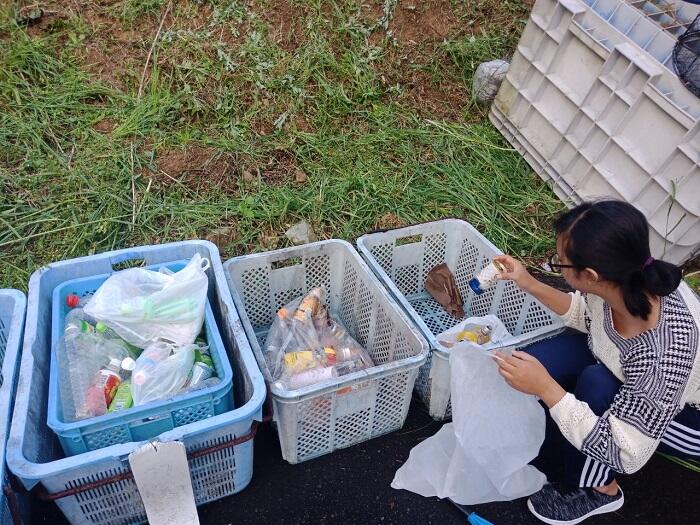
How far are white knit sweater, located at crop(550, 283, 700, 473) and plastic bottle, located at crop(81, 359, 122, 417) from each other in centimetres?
139

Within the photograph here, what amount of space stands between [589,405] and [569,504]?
0.44m

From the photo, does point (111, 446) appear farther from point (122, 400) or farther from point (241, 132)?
point (241, 132)

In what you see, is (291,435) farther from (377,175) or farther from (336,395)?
(377,175)

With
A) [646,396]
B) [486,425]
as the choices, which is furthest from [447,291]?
[646,396]

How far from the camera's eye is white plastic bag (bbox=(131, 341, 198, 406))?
154 centimetres

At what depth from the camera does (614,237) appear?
129cm

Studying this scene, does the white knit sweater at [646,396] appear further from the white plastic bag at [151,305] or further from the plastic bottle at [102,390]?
the plastic bottle at [102,390]

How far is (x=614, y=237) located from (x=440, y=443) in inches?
40.4

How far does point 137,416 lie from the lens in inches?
57.3

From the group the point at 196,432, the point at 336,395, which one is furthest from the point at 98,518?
the point at 336,395

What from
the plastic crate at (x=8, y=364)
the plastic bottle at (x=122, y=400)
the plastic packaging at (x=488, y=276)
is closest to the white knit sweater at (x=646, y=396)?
the plastic packaging at (x=488, y=276)

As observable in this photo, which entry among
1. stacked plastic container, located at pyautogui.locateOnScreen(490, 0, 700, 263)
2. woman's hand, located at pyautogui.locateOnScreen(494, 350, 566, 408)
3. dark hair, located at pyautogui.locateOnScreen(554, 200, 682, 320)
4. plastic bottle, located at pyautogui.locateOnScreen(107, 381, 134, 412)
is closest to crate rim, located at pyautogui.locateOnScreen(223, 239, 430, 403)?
woman's hand, located at pyautogui.locateOnScreen(494, 350, 566, 408)

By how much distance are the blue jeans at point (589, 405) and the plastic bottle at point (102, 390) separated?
149cm

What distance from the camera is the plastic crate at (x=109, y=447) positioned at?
134 centimetres
